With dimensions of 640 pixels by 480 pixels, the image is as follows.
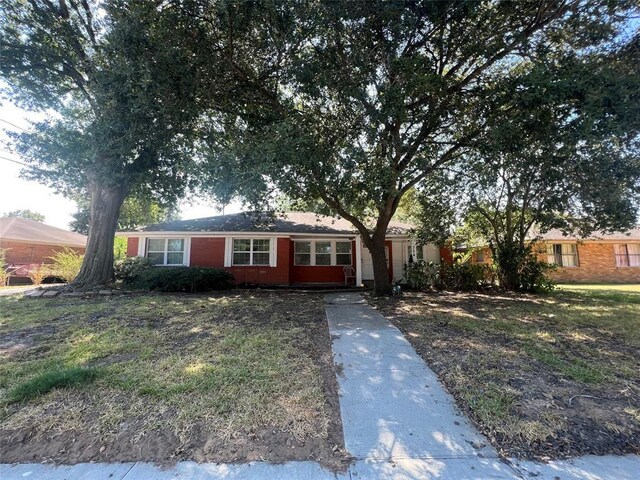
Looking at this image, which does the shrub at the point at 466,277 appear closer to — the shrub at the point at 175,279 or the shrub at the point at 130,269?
the shrub at the point at 175,279

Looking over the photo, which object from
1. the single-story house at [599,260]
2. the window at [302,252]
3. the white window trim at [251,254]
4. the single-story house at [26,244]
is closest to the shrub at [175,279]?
the white window trim at [251,254]

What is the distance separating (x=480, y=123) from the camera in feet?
29.4

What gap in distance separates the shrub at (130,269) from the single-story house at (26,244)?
9074mm

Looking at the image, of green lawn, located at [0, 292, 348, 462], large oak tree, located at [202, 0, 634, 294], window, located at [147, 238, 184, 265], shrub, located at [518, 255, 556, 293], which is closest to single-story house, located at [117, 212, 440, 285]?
window, located at [147, 238, 184, 265]

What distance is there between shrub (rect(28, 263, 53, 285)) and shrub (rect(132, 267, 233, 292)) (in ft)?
25.3

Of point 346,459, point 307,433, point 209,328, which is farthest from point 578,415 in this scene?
point 209,328

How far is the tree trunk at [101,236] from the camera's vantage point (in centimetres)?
1221

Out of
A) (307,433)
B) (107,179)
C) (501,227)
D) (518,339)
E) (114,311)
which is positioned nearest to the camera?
(307,433)

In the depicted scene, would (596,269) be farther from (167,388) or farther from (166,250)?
(167,388)

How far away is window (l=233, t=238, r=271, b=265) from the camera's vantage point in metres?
Answer: 15.3

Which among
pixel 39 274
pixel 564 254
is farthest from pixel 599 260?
pixel 39 274

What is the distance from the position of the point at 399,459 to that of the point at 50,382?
12.6 ft

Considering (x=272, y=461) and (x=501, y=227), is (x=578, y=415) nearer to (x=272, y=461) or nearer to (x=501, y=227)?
(x=272, y=461)

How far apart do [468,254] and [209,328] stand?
12387 millimetres
